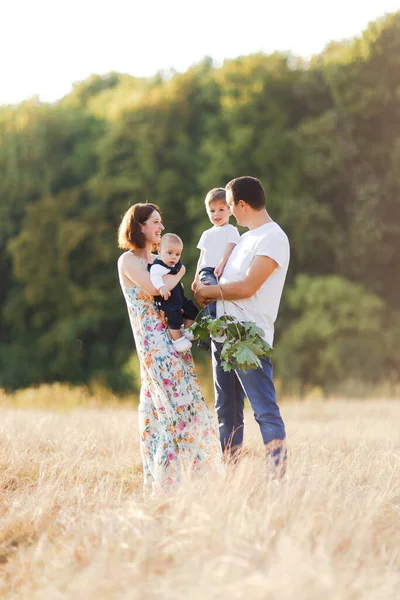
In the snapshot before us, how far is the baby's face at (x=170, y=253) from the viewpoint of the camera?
4824mm

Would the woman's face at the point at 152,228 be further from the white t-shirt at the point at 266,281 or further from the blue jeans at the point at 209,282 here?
the white t-shirt at the point at 266,281

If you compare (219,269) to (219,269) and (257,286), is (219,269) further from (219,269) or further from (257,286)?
(257,286)

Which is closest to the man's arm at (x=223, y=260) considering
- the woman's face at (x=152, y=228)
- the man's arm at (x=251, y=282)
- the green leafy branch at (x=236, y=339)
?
the man's arm at (x=251, y=282)

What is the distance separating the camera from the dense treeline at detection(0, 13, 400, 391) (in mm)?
20422

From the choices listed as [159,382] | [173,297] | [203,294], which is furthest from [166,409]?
[203,294]

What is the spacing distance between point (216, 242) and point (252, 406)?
1.01 metres

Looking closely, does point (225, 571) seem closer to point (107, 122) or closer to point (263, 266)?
point (263, 266)

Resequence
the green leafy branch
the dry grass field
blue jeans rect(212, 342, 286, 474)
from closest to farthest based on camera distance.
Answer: the dry grass field
the green leafy branch
blue jeans rect(212, 342, 286, 474)

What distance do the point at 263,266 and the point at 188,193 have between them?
18.9 meters

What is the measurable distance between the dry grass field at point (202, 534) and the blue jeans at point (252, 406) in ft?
0.59

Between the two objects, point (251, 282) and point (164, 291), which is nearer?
point (251, 282)

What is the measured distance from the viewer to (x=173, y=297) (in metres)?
4.90

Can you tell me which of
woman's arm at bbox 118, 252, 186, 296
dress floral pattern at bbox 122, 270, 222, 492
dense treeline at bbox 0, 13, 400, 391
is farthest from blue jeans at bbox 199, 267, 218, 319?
dense treeline at bbox 0, 13, 400, 391

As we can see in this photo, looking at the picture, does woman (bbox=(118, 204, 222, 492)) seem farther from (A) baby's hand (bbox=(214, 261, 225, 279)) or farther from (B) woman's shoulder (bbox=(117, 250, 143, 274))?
(A) baby's hand (bbox=(214, 261, 225, 279))
